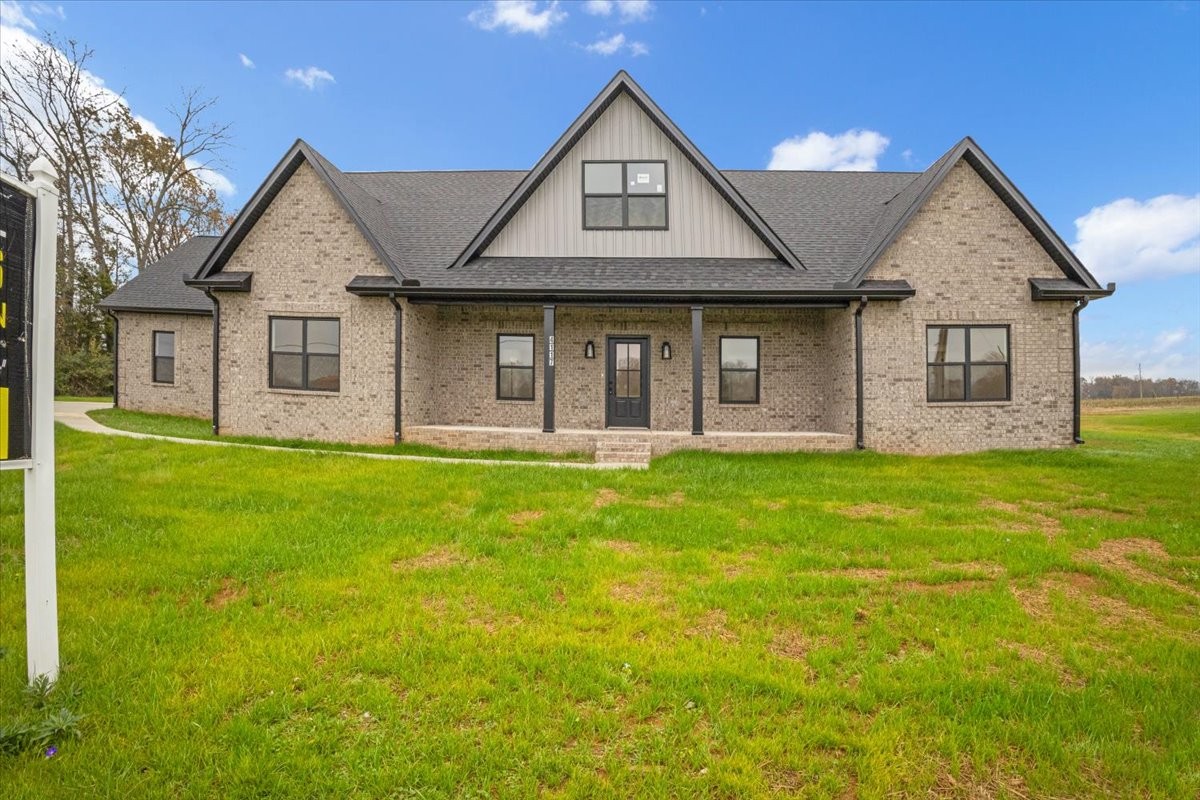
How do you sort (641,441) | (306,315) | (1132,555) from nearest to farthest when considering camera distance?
(1132,555)
(641,441)
(306,315)

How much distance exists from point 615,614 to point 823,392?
36.4 feet

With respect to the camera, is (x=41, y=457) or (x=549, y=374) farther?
(x=549, y=374)

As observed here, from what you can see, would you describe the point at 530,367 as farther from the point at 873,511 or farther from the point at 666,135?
the point at 873,511

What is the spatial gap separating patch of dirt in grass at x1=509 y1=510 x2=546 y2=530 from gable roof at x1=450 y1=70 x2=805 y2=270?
814cm

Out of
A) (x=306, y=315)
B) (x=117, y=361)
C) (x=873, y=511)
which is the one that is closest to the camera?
(x=873, y=511)

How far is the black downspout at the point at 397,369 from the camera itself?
1235 centimetres

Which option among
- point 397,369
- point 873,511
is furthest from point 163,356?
point 873,511

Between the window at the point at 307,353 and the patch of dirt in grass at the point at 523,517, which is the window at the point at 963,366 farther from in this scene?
the window at the point at 307,353

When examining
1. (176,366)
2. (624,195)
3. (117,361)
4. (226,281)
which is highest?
(624,195)

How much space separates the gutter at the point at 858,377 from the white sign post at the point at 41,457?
1260 cm

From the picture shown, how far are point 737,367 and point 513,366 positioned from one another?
18.7 ft

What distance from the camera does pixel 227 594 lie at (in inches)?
180

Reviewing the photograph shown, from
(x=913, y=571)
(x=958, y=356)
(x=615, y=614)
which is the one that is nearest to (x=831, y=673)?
(x=615, y=614)

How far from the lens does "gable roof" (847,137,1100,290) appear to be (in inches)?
473
